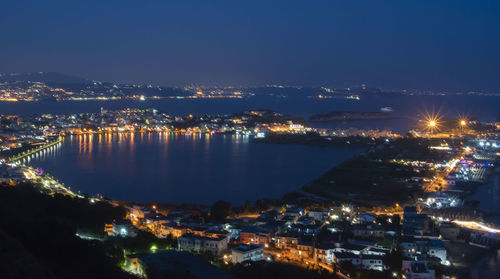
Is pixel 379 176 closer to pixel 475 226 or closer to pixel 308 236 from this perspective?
pixel 475 226

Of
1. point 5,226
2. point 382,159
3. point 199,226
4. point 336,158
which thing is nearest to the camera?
point 5,226

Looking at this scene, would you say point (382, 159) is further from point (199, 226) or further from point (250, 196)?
point (199, 226)

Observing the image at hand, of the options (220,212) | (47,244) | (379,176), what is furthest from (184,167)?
(47,244)

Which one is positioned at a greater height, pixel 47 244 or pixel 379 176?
pixel 47 244

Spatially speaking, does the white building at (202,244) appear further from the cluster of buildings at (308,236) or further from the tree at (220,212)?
the tree at (220,212)

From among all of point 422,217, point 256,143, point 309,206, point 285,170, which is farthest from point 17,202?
point 256,143

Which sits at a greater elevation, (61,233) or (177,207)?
(61,233)

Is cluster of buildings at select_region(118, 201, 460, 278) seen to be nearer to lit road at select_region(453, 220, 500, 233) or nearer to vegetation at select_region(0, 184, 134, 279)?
lit road at select_region(453, 220, 500, 233)
